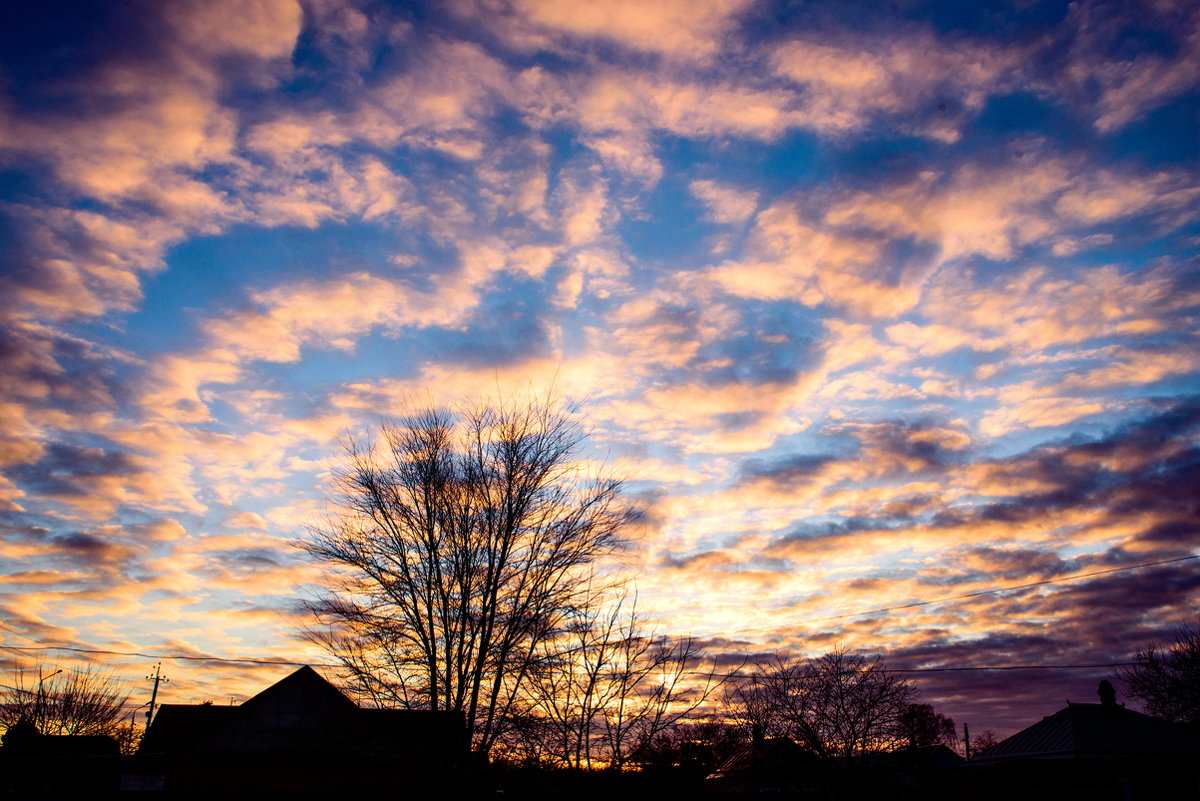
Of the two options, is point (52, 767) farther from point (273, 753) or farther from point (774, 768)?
point (774, 768)

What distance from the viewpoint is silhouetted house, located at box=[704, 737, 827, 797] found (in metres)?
23.6

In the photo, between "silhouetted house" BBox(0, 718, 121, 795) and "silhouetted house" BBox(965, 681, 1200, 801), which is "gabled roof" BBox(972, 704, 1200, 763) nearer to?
"silhouetted house" BBox(965, 681, 1200, 801)

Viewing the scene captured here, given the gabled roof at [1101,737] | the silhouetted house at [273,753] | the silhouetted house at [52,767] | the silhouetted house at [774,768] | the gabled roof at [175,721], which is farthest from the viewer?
the gabled roof at [175,721]

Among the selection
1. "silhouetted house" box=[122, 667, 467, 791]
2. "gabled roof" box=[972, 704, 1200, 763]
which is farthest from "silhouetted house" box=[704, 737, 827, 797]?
"silhouetted house" box=[122, 667, 467, 791]

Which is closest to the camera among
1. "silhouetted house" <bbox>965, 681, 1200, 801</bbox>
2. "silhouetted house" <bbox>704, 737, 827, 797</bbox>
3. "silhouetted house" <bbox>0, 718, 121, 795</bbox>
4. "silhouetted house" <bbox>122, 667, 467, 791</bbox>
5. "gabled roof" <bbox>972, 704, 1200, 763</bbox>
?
"silhouetted house" <bbox>704, 737, 827, 797</bbox>

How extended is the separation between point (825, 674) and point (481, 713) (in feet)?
86.5

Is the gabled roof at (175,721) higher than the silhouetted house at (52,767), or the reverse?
the gabled roof at (175,721)

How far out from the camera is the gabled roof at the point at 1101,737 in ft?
92.7

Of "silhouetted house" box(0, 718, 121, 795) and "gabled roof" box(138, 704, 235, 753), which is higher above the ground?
"gabled roof" box(138, 704, 235, 753)

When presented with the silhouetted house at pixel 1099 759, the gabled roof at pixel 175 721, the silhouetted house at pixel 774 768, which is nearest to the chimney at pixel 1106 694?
the silhouetted house at pixel 1099 759

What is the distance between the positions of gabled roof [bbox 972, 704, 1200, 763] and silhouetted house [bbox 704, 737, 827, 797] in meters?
8.75

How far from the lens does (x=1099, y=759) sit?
92.7 feet

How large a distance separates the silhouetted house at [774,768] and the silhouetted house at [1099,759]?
7.95 m

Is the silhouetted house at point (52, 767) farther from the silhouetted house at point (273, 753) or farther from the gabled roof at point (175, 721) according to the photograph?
the silhouetted house at point (273, 753)
